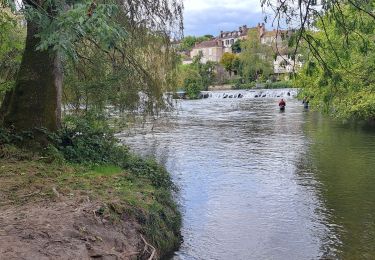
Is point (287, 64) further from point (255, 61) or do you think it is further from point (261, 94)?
point (255, 61)

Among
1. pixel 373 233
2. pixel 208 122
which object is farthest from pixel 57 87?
pixel 208 122

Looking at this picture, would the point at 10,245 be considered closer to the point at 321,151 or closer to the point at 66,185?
the point at 66,185

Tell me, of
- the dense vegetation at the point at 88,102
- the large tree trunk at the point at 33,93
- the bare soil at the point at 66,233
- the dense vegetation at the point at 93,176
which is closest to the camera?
the bare soil at the point at 66,233

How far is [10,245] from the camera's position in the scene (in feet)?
15.7

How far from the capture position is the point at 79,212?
5918 millimetres

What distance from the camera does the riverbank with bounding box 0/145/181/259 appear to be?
16.8 feet

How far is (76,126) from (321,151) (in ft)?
37.1

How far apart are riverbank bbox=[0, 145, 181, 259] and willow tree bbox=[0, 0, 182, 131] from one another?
936mm

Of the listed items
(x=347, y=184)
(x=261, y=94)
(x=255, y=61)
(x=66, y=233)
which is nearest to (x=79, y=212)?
(x=66, y=233)

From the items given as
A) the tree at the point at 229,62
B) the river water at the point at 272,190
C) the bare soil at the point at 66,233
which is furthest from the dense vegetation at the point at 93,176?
the tree at the point at 229,62

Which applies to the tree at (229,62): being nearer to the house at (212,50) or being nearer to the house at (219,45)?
the house at (219,45)

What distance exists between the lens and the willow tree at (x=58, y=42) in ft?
10.2

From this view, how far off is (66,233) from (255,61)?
78.1m

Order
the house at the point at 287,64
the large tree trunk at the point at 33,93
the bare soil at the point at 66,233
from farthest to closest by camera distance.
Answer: the large tree trunk at the point at 33,93 < the house at the point at 287,64 < the bare soil at the point at 66,233
